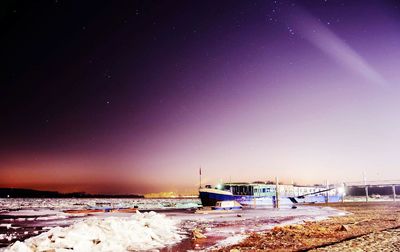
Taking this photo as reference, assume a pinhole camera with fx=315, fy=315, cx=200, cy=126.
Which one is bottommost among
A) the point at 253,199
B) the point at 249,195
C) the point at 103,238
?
the point at 253,199

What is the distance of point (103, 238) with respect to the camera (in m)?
14.9

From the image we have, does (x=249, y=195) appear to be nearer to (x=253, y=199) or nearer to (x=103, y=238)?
(x=253, y=199)

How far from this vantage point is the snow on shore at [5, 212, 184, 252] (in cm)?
1325

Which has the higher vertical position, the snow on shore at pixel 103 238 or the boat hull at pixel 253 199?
the snow on shore at pixel 103 238

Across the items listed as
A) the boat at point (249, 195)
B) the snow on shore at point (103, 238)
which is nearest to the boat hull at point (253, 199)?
the boat at point (249, 195)

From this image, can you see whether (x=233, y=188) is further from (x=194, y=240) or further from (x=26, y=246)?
(x=26, y=246)

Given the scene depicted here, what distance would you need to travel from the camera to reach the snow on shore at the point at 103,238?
522 inches

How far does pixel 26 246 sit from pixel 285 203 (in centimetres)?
6492

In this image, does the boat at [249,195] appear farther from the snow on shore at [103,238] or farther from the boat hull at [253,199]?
the snow on shore at [103,238]

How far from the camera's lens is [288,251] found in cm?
1227

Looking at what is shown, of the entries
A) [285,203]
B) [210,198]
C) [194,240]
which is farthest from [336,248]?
[285,203]

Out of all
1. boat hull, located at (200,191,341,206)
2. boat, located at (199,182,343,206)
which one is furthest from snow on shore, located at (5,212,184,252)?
boat, located at (199,182,343,206)

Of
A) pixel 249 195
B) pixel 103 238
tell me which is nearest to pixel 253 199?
pixel 249 195

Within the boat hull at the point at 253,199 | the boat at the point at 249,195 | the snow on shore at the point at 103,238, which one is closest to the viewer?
the snow on shore at the point at 103,238
